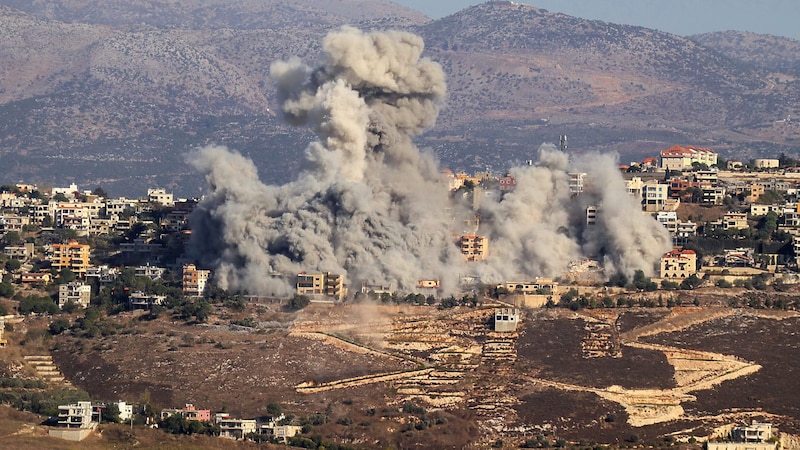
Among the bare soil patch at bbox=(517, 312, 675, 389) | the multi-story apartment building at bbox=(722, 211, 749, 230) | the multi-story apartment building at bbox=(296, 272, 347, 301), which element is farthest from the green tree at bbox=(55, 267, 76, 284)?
the multi-story apartment building at bbox=(722, 211, 749, 230)

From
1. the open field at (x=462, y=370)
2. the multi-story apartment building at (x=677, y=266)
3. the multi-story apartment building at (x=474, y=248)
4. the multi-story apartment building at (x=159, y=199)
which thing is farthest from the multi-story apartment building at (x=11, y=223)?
the multi-story apartment building at (x=677, y=266)

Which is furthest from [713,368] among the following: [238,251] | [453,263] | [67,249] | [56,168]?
[56,168]

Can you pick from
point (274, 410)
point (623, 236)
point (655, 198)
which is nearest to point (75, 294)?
point (274, 410)

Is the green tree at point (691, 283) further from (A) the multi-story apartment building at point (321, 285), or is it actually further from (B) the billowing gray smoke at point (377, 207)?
(A) the multi-story apartment building at point (321, 285)

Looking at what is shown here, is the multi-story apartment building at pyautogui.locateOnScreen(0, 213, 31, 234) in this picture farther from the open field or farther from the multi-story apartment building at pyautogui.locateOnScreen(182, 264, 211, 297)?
the open field

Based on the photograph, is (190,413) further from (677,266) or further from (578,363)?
(677,266)

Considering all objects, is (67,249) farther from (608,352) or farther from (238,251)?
(608,352)
